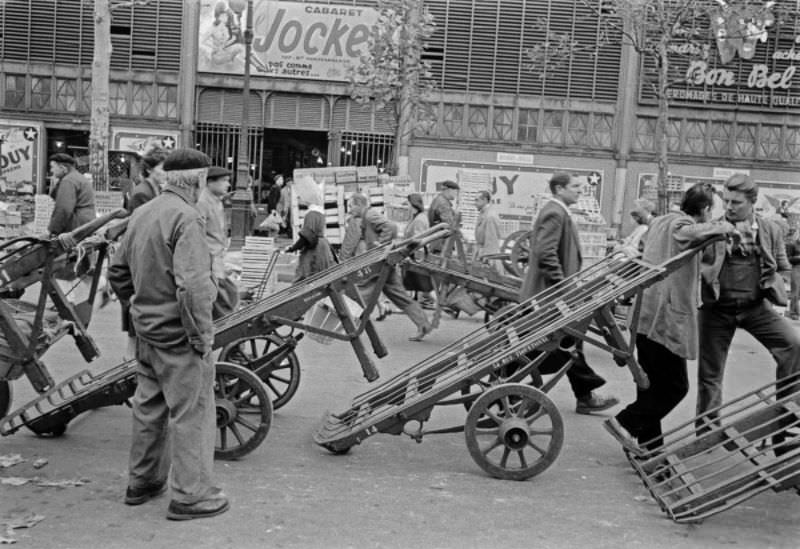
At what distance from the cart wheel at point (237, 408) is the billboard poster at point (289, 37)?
20.3 m

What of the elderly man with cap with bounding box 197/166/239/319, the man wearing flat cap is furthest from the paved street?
the man wearing flat cap

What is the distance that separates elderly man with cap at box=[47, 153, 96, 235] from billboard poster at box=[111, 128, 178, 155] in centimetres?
1599

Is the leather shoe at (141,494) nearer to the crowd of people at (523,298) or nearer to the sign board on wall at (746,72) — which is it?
the crowd of people at (523,298)

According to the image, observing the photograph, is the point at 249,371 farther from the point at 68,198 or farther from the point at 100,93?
the point at 100,93

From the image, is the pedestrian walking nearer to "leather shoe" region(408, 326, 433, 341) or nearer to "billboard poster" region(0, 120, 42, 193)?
"leather shoe" region(408, 326, 433, 341)

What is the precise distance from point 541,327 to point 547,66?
2030 cm

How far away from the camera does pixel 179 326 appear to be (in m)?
4.89

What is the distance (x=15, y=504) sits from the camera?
199 inches

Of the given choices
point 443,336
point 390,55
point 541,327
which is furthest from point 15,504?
point 390,55

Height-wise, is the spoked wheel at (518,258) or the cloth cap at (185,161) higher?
the cloth cap at (185,161)

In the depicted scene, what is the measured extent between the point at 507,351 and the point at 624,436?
1.10 m

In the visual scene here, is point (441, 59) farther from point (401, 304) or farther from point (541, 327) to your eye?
point (541, 327)

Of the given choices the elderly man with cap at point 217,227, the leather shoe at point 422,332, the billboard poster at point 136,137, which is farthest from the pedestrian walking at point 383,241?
the billboard poster at point 136,137

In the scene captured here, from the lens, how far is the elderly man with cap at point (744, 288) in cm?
634
